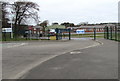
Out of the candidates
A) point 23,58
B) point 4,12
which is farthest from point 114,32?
point 23,58

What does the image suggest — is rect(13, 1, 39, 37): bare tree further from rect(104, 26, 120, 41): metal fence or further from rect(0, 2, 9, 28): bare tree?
rect(104, 26, 120, 41): metal fence

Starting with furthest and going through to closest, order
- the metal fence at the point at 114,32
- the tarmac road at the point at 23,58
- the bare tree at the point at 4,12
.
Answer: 1. the bare tree at the point at 4,12
2. the metal fence at the point at 114,32
3. the tarmac road at the point at 23,58

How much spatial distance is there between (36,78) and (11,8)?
166 feet

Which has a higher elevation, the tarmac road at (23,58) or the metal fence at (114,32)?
the metal fence at (114,32)

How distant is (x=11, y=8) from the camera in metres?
56.7

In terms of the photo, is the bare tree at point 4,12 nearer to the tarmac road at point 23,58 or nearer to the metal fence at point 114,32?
Result: the metal fence at point 114,32

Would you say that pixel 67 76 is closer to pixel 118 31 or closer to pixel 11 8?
pixel 118 31

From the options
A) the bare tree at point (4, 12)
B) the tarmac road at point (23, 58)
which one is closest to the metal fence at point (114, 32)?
the tarmac road at point (23, 58)

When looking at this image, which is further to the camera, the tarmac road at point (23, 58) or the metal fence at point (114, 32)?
the metal fence at point (114, 32)

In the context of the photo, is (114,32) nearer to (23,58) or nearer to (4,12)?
(4,12)

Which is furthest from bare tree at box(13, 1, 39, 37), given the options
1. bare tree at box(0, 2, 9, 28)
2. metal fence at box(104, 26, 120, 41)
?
metal fence at box(104, 26, 120, 41)

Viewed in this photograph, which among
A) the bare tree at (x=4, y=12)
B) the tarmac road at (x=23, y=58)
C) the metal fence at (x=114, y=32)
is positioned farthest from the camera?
the bare tree at (x=4, y=12)

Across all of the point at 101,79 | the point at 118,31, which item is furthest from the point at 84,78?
the point at 118,31

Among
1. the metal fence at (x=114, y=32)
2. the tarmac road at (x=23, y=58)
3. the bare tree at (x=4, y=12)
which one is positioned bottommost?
the tarmac road at (x=23, y=58)
